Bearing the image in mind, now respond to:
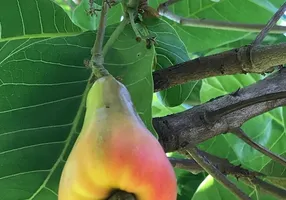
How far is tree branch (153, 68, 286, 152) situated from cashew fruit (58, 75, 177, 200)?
174 millimetres

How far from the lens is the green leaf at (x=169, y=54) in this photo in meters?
0.82

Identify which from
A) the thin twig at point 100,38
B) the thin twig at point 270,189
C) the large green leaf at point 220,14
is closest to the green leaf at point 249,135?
the large green leaf at point 220,14

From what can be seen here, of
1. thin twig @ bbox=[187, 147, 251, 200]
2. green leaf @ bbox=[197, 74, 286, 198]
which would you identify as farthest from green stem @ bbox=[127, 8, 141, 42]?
green leaf @ bbox=[197, 74, 286, 198]

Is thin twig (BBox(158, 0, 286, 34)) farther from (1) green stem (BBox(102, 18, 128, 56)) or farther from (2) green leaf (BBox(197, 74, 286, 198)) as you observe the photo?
(2) green leaf (BBox(197, 74, 286, 198))

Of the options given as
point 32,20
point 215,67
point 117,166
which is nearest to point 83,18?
point 32,20

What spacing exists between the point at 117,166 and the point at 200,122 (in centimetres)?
24

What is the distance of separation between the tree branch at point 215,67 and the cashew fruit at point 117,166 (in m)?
0.22

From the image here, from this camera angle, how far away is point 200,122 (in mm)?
701

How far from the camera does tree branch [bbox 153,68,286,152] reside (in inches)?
27.0

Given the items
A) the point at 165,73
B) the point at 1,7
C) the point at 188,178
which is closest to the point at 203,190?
the point at 188,178

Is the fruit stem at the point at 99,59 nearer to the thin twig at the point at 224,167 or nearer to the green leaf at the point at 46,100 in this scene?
the green leaf at the point at 46,100

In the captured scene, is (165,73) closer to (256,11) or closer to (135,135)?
(135,135)

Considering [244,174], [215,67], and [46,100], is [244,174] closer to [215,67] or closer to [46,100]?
[215,67]

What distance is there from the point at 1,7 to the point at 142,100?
0.79ft
